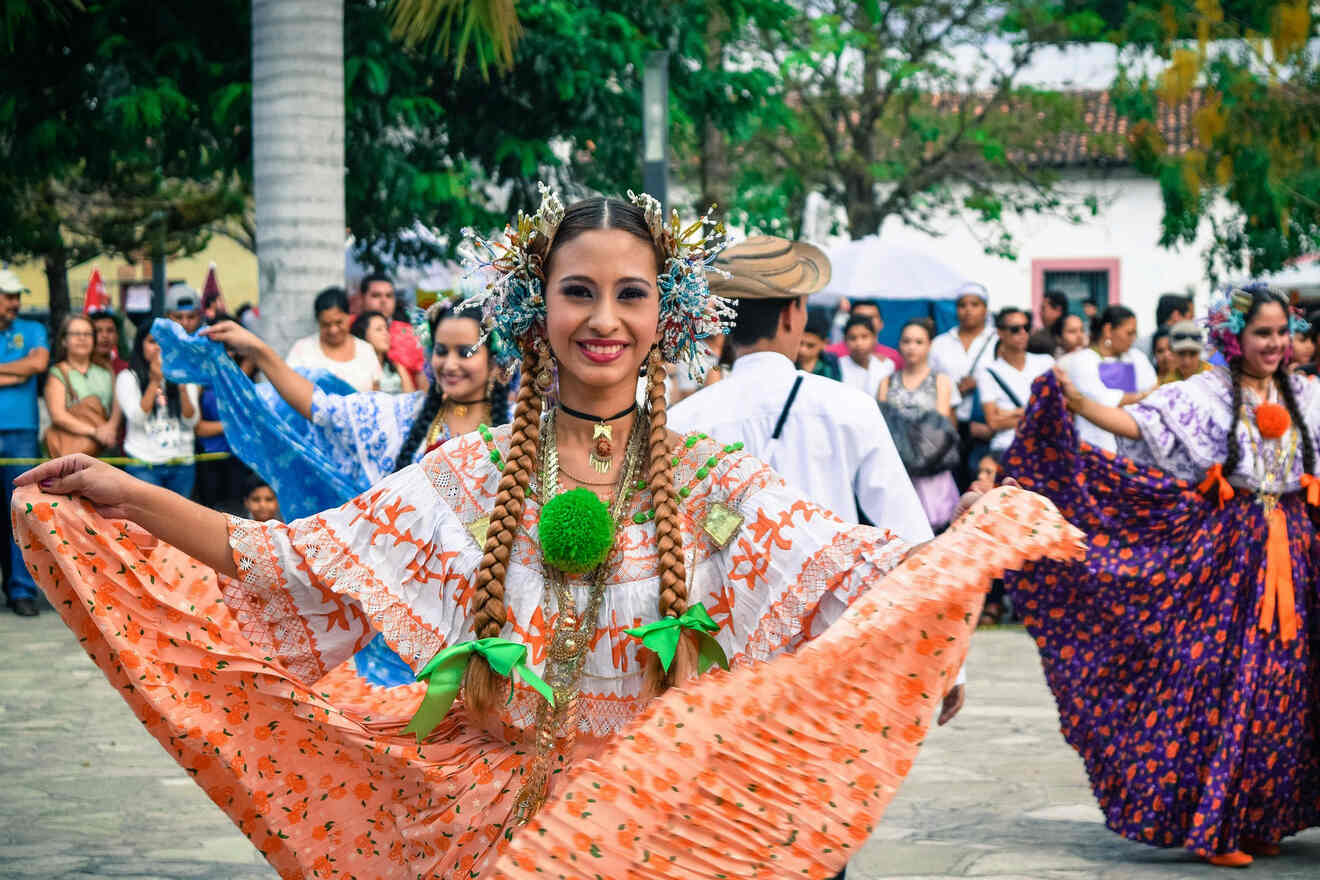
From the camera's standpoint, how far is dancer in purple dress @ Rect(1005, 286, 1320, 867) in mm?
6207

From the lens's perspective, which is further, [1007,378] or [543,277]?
[1007,378]

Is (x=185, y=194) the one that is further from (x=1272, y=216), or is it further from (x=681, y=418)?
(x=681, y=418)

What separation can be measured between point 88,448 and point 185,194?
42.0 feet

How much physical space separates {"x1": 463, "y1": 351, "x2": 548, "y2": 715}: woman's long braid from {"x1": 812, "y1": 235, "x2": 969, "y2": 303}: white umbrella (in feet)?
41.8

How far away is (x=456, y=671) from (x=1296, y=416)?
4.07m

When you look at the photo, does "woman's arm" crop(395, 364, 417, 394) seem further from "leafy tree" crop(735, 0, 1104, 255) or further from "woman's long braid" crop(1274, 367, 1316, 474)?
"leafy tree" crop(735, 0, 1104, 255)

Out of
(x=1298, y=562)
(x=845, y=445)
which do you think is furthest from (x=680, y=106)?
(x=845, y=445)

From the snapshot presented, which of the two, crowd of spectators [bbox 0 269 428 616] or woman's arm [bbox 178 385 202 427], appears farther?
woman's arm [bbox 178 385 202 427]

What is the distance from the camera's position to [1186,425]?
649 centimetres

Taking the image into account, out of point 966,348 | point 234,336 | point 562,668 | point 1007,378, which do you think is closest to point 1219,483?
point 234,336

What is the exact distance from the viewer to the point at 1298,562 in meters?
6.34

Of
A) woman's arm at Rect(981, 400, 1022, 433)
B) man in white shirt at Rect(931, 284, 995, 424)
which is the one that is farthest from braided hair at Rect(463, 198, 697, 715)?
man in white shirt at Rect(931, 284, 995, 424)

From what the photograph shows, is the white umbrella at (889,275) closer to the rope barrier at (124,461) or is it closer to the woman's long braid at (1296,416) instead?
the rope barrier at (124,461)

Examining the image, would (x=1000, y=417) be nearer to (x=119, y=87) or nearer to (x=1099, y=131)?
(x=119, y=87)
